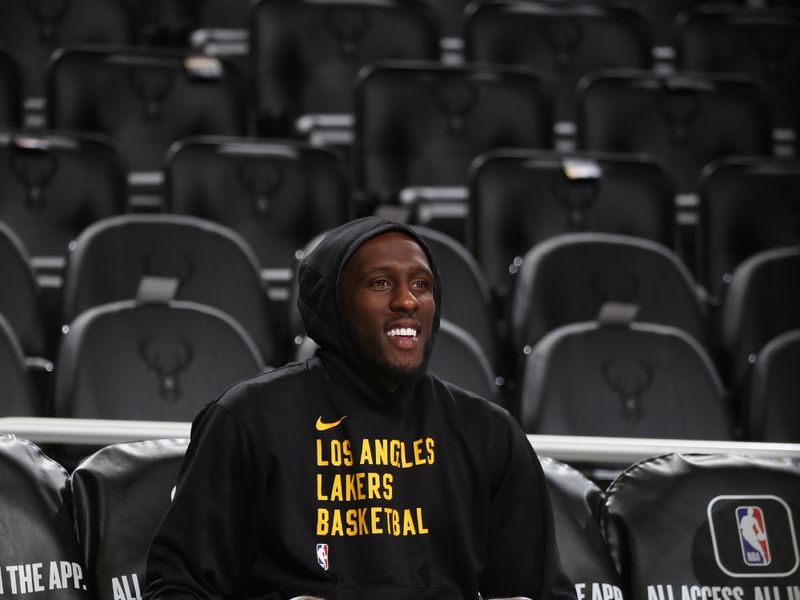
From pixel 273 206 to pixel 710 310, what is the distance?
30.9 inches

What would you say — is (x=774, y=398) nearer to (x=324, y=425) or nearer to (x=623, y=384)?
(x=623, y=384)

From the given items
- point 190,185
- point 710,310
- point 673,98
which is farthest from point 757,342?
point 190,185

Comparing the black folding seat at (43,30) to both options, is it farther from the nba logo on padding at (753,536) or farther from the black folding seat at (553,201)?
the nba logo on padding at (753,536)

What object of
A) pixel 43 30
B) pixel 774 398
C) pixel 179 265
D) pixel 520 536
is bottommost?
pixel 774 398

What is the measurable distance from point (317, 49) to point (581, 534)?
174cm

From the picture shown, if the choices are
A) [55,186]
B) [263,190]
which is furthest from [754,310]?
[55,186]

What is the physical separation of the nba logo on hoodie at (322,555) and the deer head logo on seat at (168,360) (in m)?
0.73

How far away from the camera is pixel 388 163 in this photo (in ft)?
8.37

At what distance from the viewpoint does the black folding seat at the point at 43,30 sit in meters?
2.87

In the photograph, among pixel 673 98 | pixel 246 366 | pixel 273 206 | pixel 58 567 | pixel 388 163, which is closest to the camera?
pixel 58 567

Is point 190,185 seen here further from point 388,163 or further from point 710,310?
point 710,310

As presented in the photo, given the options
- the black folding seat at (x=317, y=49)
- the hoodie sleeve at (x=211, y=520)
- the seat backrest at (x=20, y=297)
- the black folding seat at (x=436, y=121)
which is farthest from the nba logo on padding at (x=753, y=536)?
the black folding seat at (x=317, y=49)

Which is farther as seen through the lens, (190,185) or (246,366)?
(190,185)

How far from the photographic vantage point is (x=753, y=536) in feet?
4.36
